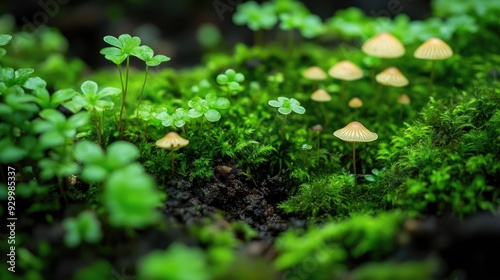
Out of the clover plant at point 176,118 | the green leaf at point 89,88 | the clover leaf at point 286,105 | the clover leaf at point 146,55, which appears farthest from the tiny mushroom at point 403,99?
the green leaf at point 89,88

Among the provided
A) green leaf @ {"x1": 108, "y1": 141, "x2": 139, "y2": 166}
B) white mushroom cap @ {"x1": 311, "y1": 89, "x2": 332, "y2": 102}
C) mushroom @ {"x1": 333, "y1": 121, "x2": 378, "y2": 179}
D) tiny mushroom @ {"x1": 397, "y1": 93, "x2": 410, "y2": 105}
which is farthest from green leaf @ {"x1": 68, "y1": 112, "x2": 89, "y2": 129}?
tiny mushroom @ {"x1": 397, "y1": 93, "x2": 410, "y2": 105}

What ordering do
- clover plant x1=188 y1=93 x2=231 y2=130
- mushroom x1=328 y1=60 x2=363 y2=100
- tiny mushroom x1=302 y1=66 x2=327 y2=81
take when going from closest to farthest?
1. clover plant x1=188 y1=93 x2=231 y2=130
2. mushroom x1=328 y1=60 x2=363 y2=100
3. tiny mushroom x1=302 y1=66 x2=327 y2=81

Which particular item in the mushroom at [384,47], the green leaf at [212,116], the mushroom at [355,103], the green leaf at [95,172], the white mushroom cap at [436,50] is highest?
the white mushroom cap at [436,50]

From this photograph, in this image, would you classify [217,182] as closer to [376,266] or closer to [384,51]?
[376,266]

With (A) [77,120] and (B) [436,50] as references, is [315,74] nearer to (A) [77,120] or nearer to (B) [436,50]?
(B) [436,50]

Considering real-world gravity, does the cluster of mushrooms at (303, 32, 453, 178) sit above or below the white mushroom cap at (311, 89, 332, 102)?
above

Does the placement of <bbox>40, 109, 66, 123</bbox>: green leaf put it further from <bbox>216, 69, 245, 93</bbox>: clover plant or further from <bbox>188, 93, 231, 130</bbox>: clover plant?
<bbox>216, 69, 245, 93</bbox>: clover plant

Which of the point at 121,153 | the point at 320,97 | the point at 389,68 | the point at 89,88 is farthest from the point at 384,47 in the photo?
the point at 121,153

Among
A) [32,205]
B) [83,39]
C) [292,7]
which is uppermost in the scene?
[292,7]

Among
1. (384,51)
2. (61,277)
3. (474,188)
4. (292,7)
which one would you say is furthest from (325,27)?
(61,277)

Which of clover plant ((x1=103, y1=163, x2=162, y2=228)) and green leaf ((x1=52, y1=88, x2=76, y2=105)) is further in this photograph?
green leaf ((x1=52, y1=88, x2=76, y2=105))

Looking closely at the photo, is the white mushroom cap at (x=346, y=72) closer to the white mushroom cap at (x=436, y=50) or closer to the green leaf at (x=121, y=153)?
the white mushroom cap at (x=436, y=50)
